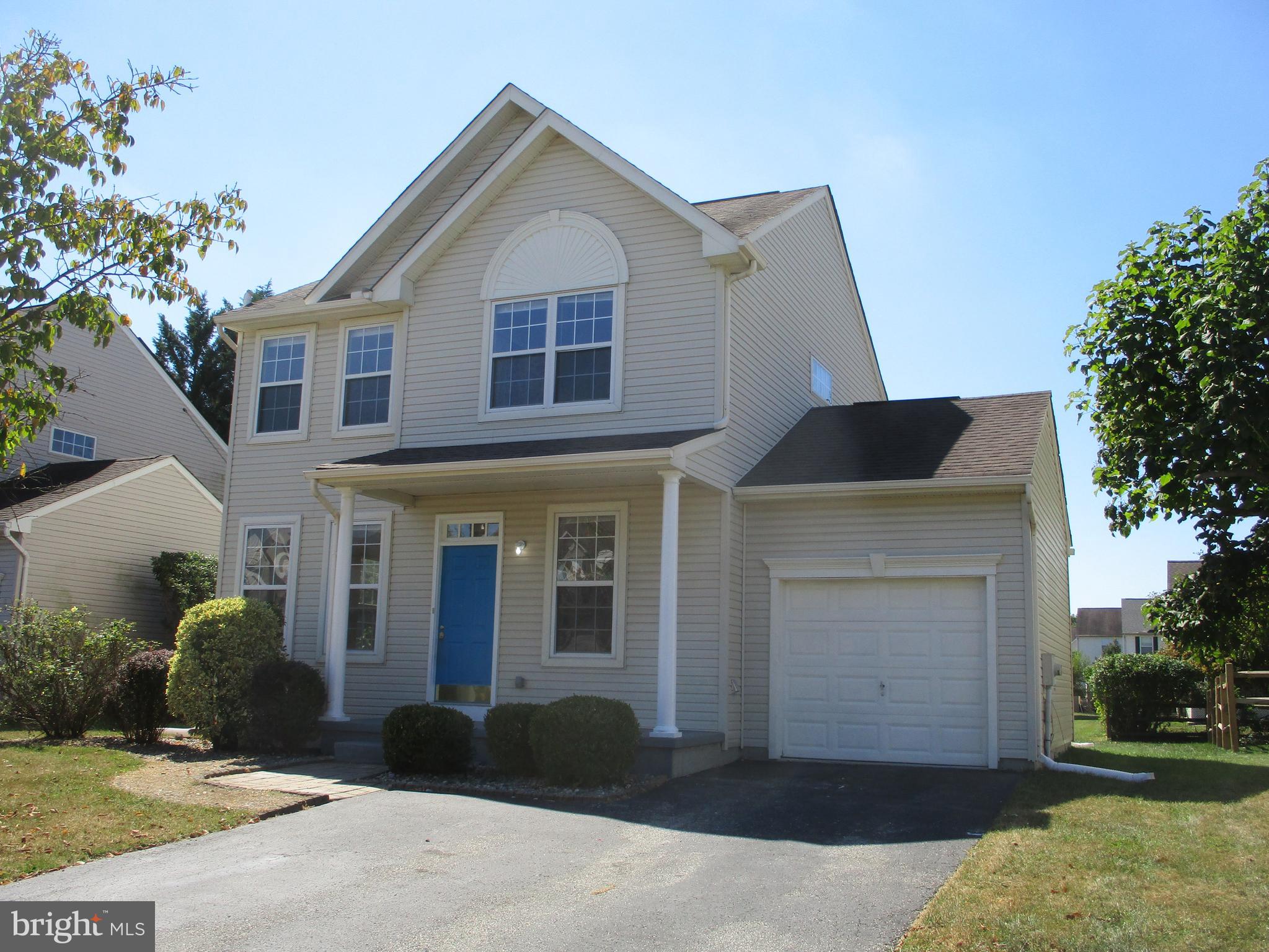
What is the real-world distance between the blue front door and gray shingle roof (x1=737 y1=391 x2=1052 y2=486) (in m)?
3.60

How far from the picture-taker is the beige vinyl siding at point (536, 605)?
12.4 meters

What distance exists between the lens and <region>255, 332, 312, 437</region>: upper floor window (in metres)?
15.6

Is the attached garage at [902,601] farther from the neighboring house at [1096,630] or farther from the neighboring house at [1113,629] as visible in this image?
the neighboring house at [1096,630]

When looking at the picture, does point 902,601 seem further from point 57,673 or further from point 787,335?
point 57,673

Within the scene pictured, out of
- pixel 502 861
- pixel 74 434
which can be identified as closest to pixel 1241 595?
pixel 502 861

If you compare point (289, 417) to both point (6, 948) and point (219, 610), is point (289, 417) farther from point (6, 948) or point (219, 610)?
point (6, 948)

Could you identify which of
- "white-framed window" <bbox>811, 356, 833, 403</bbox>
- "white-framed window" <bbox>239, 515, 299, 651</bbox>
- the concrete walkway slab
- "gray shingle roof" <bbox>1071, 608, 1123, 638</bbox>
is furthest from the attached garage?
"gray shingle roof" <bbox>1071, 608, 1123, 638</bbox>

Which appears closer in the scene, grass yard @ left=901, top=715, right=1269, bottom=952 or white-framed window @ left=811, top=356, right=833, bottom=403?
grass yard @ left=901, top=715, right=1269, bottom=952

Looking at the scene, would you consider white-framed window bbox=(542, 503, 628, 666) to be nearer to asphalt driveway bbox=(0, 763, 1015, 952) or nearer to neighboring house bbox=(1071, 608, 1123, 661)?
asphalt driveway bbox=(0, 763, 1015, 952)

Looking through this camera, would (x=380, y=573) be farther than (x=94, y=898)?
Yes

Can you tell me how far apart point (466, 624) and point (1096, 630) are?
2203 inches

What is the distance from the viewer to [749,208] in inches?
607

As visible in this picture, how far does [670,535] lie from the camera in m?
11.4

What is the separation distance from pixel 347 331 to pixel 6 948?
1077 centimetres
